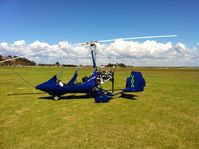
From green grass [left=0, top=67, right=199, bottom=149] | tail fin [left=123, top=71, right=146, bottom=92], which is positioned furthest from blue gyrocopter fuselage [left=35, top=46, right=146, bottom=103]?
green grass [left=0, top=67, right=199, bottom=149]

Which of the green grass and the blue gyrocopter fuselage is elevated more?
the blue gyrocopter fuselage

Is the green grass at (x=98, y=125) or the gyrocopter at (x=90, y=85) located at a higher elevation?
the gyrocopter at (x=90, y=85)

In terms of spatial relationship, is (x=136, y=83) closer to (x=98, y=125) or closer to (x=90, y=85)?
(x=90, y=85)

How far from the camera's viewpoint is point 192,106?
474 inches

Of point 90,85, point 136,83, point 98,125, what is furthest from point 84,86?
point 98,125

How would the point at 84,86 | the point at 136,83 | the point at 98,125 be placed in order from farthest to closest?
the point at 136,83
the point at 84,86
the point at 98,125

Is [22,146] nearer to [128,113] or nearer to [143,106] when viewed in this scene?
[128,113]

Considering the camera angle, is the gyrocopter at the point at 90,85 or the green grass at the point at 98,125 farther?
the gyrocopter at the point at 90,85

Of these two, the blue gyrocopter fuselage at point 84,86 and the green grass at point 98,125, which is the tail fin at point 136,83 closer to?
the blue gyrocopter fuselage at point 84,86

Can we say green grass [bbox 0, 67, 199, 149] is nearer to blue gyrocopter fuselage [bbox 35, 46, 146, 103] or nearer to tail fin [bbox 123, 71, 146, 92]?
blue gyrocopter fuselage [bbox 35, 46, 146, 103]

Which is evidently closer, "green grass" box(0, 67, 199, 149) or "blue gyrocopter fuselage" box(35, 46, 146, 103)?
"green grass" box(0, 67, 199, 149)

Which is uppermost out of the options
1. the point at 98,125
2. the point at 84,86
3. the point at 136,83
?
the point at 136,83

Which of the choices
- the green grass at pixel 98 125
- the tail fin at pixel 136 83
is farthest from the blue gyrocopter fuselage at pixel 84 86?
the green grass at pixel 98 125

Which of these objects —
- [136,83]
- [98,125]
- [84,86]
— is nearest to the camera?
[98,125]
